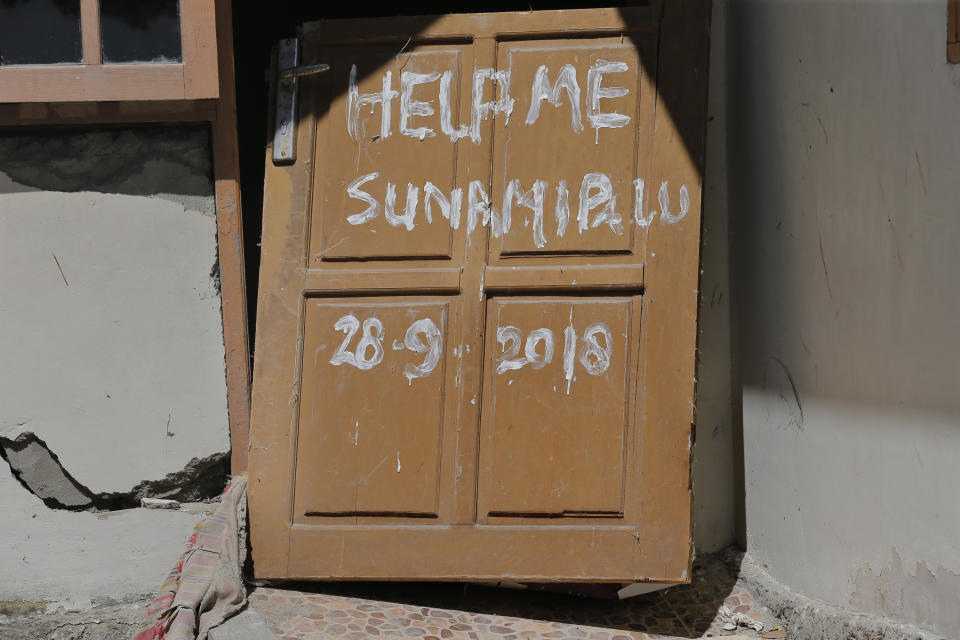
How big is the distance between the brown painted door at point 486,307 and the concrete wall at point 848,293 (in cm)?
33

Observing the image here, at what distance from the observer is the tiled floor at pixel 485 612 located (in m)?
2.83

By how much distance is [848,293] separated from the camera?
2658 millimetres

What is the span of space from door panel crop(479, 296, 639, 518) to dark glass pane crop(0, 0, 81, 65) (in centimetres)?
165

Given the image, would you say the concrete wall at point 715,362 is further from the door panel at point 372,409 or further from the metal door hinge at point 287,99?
the metal door hinge at point 287,99

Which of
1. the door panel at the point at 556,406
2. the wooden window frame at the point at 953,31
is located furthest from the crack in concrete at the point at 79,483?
the wooden window frame at the point at 953,31

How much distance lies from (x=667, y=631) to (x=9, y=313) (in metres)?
2.48

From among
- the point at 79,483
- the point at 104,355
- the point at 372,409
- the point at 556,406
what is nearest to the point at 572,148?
the point at 556,406

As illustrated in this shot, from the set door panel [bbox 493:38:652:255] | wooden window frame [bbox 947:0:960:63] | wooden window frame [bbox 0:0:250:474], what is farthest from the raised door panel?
wooden window frame [bbox 947:0:960:63]

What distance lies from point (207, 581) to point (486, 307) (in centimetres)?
124

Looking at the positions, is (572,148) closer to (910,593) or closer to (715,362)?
(715,362)

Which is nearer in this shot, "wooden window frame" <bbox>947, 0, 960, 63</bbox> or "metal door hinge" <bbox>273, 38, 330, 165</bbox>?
"wooden window frame" <bbox>947, 0, 960, 63</bbox>

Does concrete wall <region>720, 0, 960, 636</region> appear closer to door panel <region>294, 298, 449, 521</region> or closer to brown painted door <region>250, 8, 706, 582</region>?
brown painted door <region>250, 8, 706, 582</region>

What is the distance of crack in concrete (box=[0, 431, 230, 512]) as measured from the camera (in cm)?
314

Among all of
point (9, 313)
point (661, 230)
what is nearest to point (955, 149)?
point (661, 230)
